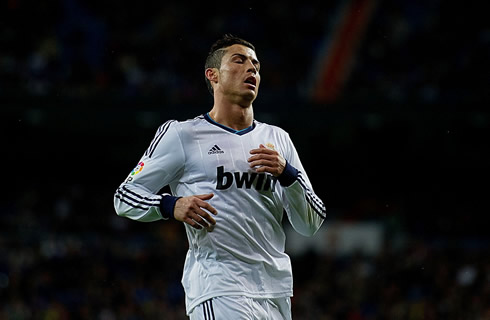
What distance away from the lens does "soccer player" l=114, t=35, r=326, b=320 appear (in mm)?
4531

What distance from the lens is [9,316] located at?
1431 centimetres

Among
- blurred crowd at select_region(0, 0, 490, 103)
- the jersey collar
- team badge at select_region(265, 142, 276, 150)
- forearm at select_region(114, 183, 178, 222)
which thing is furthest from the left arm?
blurred crowd at select_region(0, 0, 490, 103)

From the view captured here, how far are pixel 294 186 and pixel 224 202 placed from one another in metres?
0.42

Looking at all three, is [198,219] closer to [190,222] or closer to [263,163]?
[190,222]

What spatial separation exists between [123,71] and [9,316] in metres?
6.23

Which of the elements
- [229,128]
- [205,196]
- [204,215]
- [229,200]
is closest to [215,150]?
[229,128]

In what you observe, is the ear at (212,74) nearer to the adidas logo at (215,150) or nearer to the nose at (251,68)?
the nose at (251,68)

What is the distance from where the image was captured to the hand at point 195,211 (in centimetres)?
436

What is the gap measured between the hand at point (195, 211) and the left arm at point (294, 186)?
1.26ft

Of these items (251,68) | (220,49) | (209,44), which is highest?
(209,44)

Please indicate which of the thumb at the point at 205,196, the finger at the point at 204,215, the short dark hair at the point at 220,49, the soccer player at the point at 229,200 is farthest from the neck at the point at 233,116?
the finger at the point at 204,215

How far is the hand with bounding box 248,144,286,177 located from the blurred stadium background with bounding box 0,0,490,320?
1014cm

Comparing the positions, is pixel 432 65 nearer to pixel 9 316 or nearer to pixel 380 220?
pixel 380 220

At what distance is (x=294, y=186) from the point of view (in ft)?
15.4
